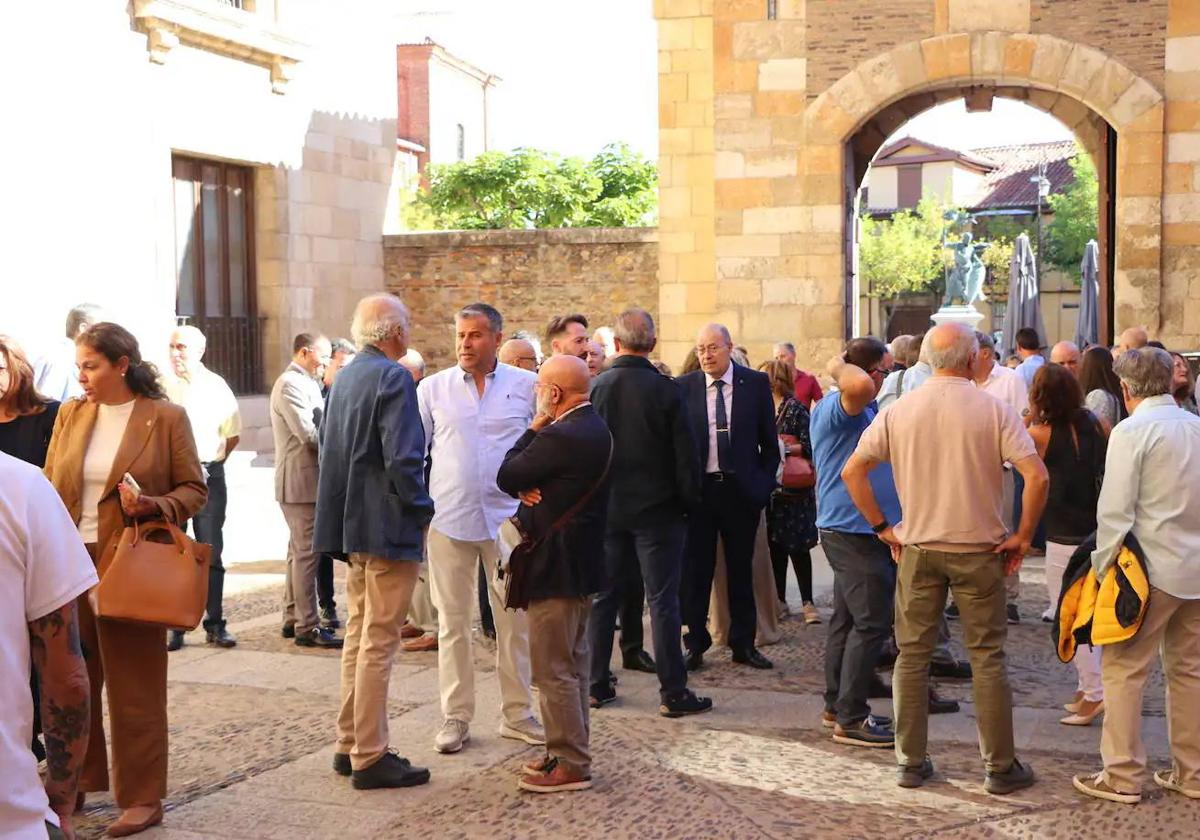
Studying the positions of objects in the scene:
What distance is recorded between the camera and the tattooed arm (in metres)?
2.77

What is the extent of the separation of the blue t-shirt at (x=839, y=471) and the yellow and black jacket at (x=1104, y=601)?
0.88 metres

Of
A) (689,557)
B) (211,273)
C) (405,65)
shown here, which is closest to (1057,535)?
(689,557)

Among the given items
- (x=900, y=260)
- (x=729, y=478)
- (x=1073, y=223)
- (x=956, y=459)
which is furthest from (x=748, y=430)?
(x=900, y=260)

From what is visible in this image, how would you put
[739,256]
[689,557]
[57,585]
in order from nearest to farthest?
[57,585] → [689,557] → [739,256]

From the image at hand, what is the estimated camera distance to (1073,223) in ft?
217

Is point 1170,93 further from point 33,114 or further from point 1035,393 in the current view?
point 33,114

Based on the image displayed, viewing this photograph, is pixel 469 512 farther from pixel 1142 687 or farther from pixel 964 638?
pixel 1142 687

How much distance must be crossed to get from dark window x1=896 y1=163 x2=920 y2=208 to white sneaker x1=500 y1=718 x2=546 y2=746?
76.8 meters

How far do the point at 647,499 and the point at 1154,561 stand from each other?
2.30m

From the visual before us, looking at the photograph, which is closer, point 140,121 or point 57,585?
point 57,585

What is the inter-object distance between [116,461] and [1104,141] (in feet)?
47.3

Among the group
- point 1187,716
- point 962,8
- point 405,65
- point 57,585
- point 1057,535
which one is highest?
point 405,65

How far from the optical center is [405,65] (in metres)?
49.8

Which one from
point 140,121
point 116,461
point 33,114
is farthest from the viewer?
point 140,121
